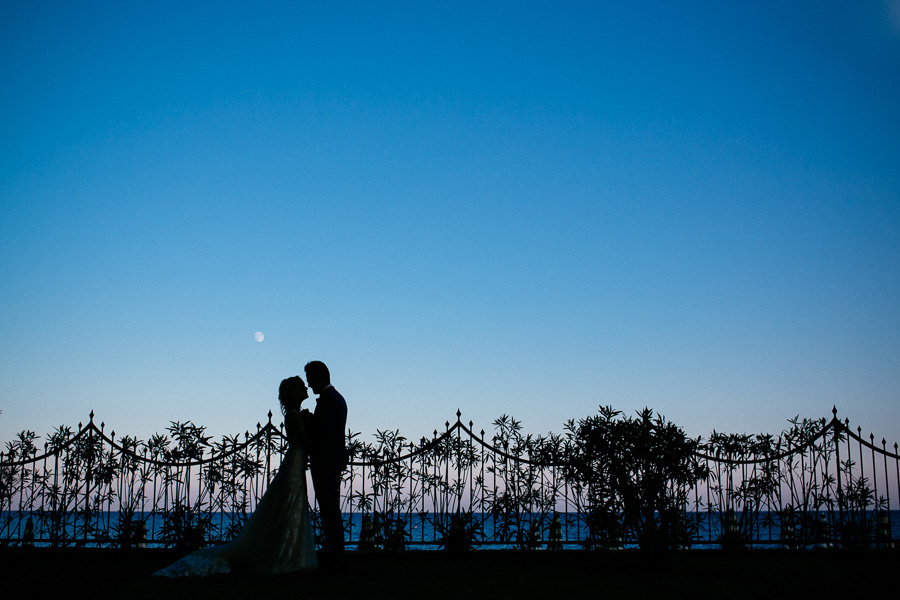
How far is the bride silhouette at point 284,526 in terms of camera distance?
7.39m

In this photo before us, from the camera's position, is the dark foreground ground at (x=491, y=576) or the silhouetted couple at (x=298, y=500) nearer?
the dark foreground ground at (x=491, y=576)

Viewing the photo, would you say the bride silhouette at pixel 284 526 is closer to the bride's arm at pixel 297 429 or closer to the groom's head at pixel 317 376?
the bride's arm at pixel 297 429

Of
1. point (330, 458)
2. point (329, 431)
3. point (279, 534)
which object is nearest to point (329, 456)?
point (330, 458)

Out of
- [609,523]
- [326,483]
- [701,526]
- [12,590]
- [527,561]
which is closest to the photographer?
[12,590]

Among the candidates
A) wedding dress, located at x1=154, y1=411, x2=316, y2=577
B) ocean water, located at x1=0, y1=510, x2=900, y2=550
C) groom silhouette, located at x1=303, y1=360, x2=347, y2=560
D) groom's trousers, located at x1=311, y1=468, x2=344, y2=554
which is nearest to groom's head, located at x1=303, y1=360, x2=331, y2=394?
groom silhouette, located at x1=303, y1=360, x2=347, y2=560

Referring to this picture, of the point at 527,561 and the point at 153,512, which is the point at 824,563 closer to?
the point at 527,561

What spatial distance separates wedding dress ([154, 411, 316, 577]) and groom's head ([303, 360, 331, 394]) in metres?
0.46

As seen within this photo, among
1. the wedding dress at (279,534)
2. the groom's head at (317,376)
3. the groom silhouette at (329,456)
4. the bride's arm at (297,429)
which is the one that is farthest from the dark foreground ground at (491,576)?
the groom's head at (317,376)

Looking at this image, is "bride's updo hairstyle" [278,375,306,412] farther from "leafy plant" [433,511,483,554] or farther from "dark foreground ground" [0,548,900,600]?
"leafy plant" [433,511,483,554]

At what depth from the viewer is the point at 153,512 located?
32.1 feet

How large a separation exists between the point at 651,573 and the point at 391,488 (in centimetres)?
379

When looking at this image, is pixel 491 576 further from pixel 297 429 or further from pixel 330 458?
pixel 297 429

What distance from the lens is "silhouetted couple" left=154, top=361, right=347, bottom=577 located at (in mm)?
7340

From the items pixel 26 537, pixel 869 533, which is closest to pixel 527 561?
pixel 869 533
